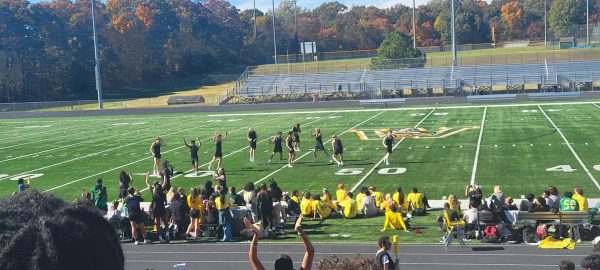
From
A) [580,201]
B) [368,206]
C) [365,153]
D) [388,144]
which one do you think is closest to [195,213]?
[368,206]

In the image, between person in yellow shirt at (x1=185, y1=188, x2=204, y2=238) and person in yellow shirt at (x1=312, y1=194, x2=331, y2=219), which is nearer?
person in yellow shirt at (x1=185, y1=188, x2=204, y2=238)

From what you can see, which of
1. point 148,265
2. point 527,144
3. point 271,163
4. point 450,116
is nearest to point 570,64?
point 450,116

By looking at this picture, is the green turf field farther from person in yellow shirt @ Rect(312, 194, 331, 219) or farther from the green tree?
the green tree

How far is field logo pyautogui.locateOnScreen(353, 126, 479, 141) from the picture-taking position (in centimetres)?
3164

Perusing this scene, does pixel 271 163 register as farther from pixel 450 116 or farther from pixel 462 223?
pixel 450 116

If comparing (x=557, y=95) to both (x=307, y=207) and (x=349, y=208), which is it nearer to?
(x=349, y=208)

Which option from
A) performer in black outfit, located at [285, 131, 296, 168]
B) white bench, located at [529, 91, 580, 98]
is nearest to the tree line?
white bench, located at [529, 91, 580, 98]

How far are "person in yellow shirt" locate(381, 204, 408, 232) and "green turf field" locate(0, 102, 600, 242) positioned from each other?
1.12 ft

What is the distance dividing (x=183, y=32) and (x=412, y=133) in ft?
251

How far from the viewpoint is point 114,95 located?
85000 mm

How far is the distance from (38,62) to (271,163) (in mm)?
64100

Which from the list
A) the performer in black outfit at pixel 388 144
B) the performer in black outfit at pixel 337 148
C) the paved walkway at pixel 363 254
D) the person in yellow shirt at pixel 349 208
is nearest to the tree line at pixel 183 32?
the performer in black outfit at pixel 337 148

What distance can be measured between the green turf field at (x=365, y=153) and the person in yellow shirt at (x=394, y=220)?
1.12 ft

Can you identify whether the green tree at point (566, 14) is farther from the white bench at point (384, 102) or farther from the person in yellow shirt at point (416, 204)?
the person in yellow shirt at point (416, 204)
